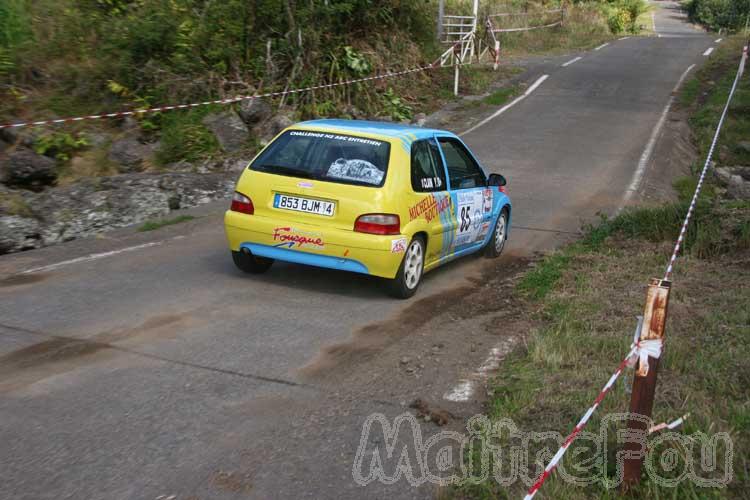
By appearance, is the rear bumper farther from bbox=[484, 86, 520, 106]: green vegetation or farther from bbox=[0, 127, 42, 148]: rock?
bbox=[484, 86, 520, 106]: green vegetation

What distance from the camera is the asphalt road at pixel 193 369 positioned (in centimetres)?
459

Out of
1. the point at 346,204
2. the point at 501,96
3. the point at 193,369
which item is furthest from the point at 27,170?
the point at 501,96

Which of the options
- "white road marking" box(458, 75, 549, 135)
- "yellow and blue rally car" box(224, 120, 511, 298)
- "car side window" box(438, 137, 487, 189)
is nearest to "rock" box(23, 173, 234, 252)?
"yellow and blue rally car" box(224, 120, 511, 298)

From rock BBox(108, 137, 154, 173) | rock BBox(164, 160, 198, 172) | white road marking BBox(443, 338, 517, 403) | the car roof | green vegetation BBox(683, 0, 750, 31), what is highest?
the car roof

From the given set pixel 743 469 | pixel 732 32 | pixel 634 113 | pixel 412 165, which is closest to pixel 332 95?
pixel 634 113

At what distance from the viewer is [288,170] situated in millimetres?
8305

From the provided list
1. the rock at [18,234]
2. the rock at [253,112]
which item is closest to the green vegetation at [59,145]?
the rock at [253,112]

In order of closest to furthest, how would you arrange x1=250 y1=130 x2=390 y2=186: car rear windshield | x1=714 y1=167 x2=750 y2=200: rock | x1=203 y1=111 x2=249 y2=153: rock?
x1=250 y1=130 x2=390 y2=186: car rear windshield < x1=714 y1=167 x2=750 y2=200: rock < x1=203 y1=111 x2=249 y2=153: rock

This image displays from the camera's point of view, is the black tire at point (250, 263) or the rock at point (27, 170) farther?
the rock at point (27, 170)

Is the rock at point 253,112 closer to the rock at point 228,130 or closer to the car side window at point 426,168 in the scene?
the rock at point 228,130

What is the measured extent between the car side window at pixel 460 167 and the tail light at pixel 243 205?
221cm

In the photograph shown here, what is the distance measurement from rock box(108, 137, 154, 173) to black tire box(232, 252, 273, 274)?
7364 millimetres

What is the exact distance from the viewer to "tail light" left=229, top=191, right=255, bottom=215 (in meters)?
8.34

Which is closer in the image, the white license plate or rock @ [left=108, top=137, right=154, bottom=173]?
the white license plate
